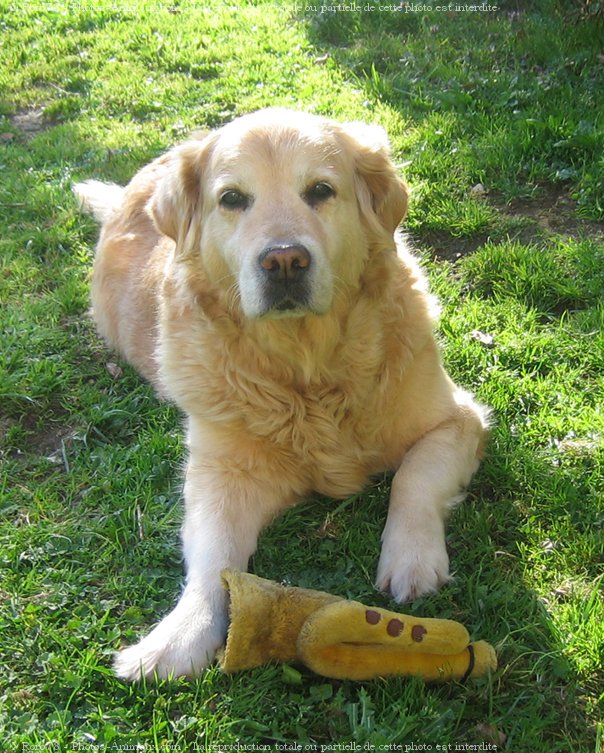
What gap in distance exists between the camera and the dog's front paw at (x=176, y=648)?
238cm

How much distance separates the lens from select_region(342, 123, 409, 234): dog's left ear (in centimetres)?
316

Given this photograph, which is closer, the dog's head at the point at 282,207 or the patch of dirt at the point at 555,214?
the dog's head at the point at 282,207

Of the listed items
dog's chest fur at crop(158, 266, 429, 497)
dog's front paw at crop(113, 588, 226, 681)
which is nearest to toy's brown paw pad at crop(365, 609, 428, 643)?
dog's front paw at crop(113, 588, 226, 681)

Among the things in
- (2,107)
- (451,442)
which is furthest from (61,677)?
(2,107)

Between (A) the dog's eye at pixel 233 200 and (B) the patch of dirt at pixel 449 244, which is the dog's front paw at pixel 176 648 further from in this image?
(B) the patch of dirt at pixel 449 244

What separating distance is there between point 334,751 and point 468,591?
737 millimetres

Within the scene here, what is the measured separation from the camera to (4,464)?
136 inches

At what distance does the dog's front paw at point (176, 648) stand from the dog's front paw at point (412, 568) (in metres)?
0.59

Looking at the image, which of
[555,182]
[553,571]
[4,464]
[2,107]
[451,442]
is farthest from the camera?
[2,107]

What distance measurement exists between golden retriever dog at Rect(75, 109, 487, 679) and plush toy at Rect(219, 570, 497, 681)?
1.32ft

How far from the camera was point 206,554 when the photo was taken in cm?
275

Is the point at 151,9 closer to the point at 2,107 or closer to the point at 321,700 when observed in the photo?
the point at 2,107

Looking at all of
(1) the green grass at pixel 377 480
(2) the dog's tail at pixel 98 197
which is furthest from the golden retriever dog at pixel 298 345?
(2) the dog's tail at pixel 98 197

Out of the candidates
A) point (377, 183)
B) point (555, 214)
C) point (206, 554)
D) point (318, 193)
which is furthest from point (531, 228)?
point (206, 554)
